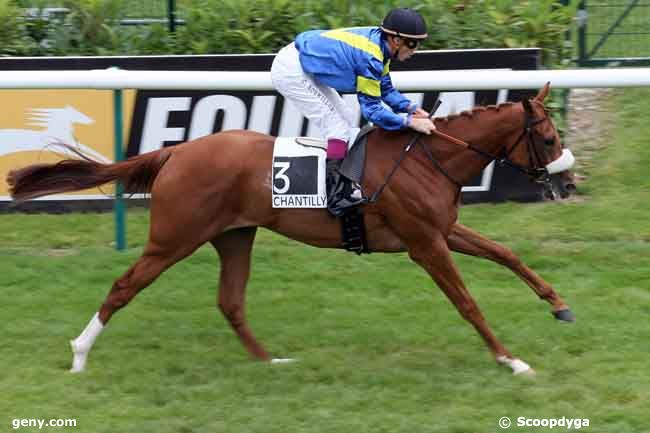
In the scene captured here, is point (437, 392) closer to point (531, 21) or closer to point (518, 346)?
point (518, 346)

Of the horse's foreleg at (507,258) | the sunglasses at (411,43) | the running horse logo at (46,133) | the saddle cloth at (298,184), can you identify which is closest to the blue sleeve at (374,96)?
the sunglasses at (411,43)

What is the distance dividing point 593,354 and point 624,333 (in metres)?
0.38

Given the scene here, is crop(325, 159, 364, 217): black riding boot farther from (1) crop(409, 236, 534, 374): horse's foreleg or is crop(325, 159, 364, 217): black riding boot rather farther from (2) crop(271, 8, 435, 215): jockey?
(1) crop(409, 236, 534, 374): horse's foreleg

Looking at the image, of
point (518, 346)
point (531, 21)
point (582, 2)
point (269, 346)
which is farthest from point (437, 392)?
point (582, 2)

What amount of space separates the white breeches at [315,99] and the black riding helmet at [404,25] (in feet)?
1.68

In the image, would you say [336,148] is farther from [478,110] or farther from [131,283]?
[131,283]

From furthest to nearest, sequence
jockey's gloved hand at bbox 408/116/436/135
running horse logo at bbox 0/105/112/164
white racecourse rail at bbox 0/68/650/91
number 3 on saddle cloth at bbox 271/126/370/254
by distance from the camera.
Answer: running horse logo at bbox 0/105/112/164, white racecourse rail at bbox 0/68/650/91, number 3 on saddle cloth at bbox 271/126/370/254, jockey's gloved hand at bbox 408/116/436/135

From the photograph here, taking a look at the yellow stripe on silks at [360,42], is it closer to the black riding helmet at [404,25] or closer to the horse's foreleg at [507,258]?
the black riding helmet at [404,25]

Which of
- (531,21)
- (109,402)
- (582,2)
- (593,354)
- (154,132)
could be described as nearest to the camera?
(109,402)

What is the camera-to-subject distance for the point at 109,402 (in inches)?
210

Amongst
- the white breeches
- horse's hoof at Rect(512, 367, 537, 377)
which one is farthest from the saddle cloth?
horse's hoof at Rect(512, 367, 537, 377)

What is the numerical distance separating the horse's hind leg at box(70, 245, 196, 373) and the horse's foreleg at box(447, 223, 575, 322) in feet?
4.59

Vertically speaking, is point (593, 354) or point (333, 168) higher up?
point (333, 168)

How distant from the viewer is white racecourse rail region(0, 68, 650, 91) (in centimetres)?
725
